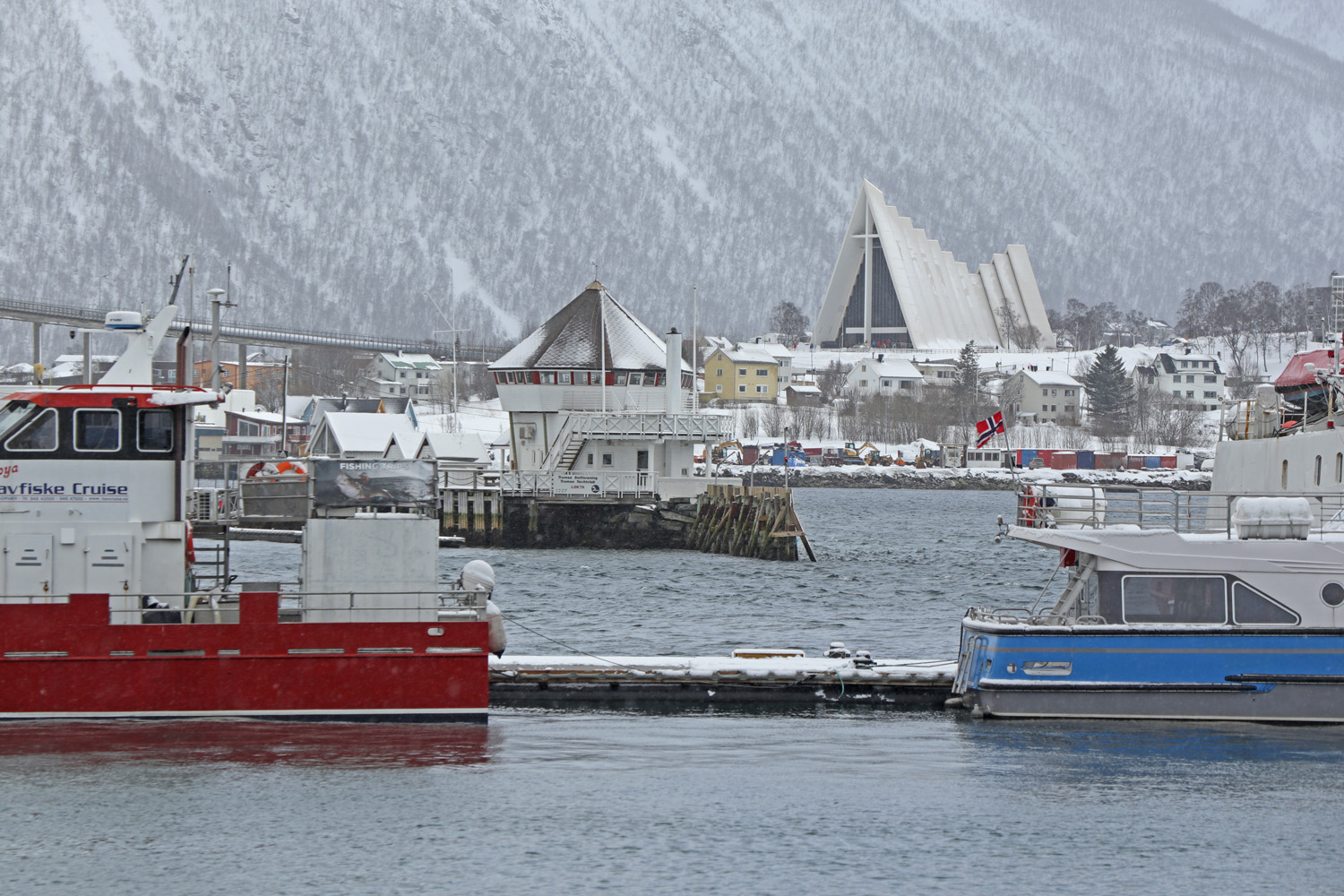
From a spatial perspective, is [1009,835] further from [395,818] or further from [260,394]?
[260,394]

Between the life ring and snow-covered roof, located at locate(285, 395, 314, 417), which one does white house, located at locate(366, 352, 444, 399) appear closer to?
snow-covered roof, located at locate(285, 395, 314, 417)

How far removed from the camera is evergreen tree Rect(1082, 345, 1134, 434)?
171 metres

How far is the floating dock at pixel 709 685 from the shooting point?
25.8 m

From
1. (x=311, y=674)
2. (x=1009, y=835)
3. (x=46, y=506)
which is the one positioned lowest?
(x=1009, y=835)

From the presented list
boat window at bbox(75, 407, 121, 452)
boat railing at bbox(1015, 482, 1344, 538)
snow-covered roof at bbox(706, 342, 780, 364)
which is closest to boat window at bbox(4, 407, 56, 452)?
boat window at bbox(75, 407, 121, 452)

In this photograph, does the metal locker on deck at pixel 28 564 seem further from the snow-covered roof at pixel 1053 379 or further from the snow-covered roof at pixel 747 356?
the snow-covered roof at pixel 1053 379

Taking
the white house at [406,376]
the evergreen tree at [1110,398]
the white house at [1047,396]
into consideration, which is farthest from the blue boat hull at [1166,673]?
the white house at [406,376]

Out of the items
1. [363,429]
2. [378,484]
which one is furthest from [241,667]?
[363,429]

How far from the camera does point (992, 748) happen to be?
22547 mm

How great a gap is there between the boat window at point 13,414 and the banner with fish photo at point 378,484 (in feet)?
12.9

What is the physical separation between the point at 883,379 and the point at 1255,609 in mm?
160324

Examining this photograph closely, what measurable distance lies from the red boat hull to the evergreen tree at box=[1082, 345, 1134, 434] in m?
155

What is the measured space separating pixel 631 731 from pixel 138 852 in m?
8.15

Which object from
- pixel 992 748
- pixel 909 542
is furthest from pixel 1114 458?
pixel 992 748
